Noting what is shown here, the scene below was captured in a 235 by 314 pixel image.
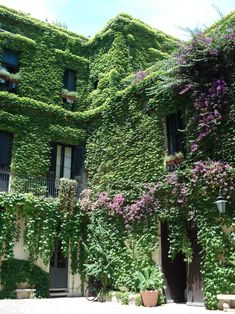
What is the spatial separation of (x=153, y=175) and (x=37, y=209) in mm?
4702

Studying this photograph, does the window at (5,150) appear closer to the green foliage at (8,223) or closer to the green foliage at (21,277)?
the green foliage at (8,223)

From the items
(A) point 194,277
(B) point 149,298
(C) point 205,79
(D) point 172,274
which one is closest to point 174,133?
(C) point 205,79

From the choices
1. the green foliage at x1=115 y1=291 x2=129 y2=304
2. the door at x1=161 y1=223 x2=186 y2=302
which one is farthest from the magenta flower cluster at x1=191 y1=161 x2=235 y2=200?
the green foliage at x1=115 y1=291 x2=129 y2=304

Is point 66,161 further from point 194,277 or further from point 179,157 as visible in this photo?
point 194,277

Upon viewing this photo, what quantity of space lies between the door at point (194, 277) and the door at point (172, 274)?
0.87 meters

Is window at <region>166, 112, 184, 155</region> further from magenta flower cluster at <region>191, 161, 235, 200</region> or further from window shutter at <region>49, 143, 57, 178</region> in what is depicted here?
window shutter at <region>49, 143, 57, 178</region>

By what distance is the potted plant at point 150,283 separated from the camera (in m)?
12.2

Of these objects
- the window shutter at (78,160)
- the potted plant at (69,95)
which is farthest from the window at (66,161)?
the potted plant at (69,95)

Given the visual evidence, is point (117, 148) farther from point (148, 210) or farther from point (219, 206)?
point (219, 206)

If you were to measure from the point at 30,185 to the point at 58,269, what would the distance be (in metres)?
3.65

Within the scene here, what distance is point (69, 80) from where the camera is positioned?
2044 centimetres

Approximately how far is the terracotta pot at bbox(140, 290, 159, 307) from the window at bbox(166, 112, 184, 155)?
16.3 feet

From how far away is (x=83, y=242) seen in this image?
1608cm

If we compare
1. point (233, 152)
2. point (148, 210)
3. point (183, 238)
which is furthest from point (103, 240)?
point (233, 152)
